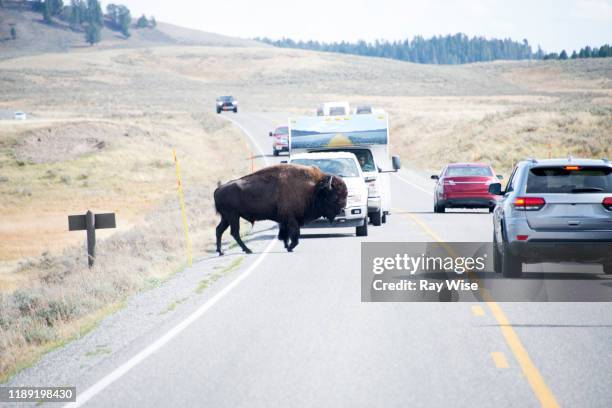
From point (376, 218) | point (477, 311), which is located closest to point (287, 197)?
point (376, 218)

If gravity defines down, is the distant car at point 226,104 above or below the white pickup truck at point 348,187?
below

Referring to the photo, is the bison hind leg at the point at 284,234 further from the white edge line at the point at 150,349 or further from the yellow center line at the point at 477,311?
the yellow center line at the point at 477,311

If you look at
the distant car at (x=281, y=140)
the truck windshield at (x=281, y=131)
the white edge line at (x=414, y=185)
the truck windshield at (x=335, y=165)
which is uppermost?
the truck windshield at (x=335, y=165)

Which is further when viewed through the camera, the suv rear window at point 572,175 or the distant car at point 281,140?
the distant car at point 281,140

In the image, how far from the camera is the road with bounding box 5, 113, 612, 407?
814 centimetres

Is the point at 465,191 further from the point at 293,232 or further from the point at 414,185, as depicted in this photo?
the point at 414,185

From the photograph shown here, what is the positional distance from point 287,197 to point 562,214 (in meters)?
7.02

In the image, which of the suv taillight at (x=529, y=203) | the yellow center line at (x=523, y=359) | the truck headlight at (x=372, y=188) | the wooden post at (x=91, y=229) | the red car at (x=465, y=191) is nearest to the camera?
the yellow center line at (x=523, y=359)

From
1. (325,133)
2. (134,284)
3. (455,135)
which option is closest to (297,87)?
(455,135)

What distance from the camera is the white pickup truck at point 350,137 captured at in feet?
88.2

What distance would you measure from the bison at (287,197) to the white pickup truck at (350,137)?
6.33m

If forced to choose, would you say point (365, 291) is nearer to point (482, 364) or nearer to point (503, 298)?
point (503, 298)

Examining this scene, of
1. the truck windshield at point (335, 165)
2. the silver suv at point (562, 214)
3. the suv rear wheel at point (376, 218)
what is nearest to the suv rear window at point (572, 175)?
the silver suv at point (562, 214)

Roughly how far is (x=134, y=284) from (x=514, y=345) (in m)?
8.75
